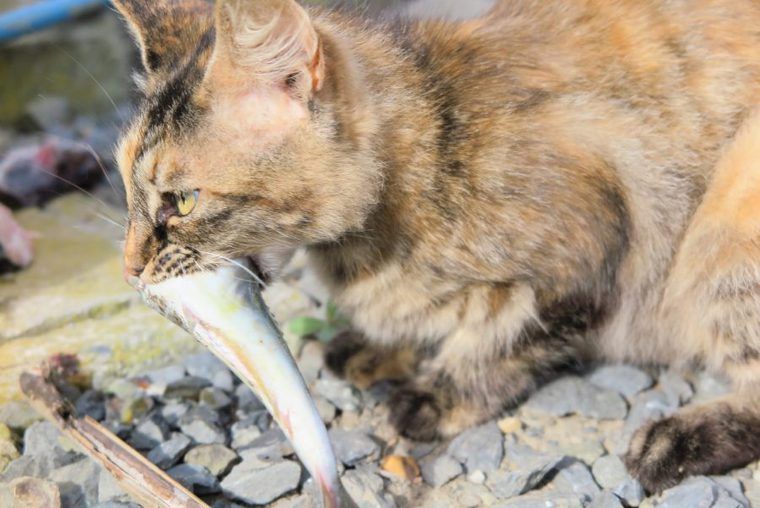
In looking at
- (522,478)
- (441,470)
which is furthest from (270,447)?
(522,478)

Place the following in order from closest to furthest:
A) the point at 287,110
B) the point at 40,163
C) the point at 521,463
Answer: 1. the point at 287,110
2. the point at 521,463
3. the point at 40,163

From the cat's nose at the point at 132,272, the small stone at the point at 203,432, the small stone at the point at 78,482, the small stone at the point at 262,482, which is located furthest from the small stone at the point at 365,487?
the cat's nose at the point at 132,272

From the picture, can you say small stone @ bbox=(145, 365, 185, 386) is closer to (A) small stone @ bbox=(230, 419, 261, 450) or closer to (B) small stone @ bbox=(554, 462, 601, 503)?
(A) small stone @ bbox=(230, 419, 261, 450)

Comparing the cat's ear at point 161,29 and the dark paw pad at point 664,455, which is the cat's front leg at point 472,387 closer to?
the dark paw pad at point 664,455

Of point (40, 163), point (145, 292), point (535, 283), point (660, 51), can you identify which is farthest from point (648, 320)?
point (40, 163)

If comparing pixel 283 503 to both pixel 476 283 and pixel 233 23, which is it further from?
pixel 233 23
